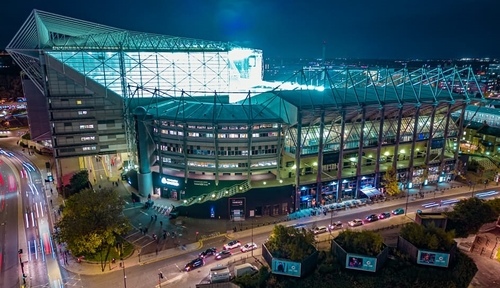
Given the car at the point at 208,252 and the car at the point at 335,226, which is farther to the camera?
the car at the point at 335,226

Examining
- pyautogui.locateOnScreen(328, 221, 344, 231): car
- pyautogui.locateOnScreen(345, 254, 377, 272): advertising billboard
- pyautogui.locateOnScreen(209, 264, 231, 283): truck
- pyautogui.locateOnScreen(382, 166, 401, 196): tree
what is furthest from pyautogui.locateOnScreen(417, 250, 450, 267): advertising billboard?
pyautogui.locateOnScreen(209, 264, 231, 283): truck

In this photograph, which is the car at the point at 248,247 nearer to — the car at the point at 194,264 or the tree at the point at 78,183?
the car at the point at 194,264

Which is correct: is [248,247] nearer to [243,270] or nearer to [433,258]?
[243,270]

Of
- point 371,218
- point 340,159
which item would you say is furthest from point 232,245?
point 340,159

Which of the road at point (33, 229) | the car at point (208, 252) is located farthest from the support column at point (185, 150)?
the road at point (33, 229)

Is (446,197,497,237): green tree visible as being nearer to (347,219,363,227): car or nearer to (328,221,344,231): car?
(347,219,363,227): car
